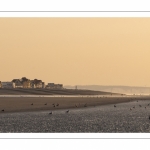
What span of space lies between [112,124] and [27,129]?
12286mm

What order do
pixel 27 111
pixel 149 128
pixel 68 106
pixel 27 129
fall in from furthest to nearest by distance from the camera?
pixel 68 106 < pixel 27 111 < pixel 149 128 < pixel 27 129

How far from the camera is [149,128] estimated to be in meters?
48.3

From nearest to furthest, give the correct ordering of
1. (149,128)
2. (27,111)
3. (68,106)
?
(149,128)
(27,111)
(68,106)
